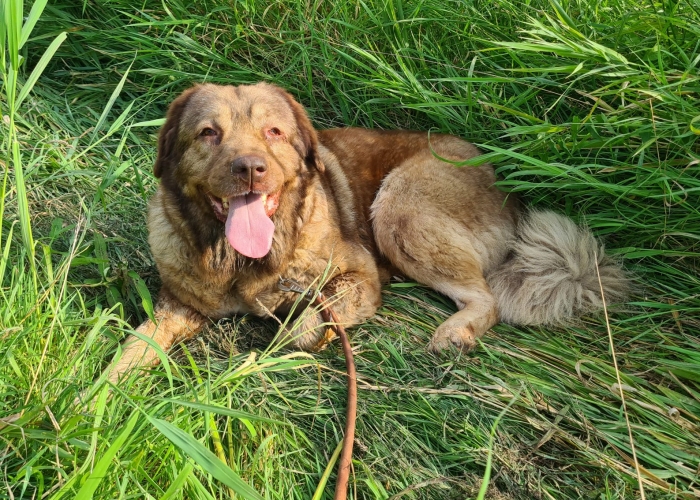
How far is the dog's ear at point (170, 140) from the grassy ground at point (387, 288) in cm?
36

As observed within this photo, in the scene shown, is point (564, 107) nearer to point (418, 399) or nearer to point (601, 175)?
point (601, 175)

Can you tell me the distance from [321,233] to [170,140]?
0.85 metres

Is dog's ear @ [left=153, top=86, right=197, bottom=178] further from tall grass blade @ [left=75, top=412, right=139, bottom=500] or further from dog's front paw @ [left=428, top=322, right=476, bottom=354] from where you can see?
tall grass blade @ [left=75, top=412, right=139, bottom=500]

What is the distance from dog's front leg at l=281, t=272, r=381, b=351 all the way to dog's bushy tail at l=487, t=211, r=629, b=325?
64 centimetres

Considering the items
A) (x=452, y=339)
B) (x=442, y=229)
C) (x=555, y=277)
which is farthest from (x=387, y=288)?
(x=555, y=277)

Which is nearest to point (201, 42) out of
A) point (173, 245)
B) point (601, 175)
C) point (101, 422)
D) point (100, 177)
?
point (100, 177)

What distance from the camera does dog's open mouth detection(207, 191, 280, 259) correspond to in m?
2.94

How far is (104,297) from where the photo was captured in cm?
331

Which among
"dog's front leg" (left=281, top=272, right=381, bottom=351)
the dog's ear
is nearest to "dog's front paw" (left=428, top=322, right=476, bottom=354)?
"dog's front leg" (left=281, top=272, right=381, bottom=351)

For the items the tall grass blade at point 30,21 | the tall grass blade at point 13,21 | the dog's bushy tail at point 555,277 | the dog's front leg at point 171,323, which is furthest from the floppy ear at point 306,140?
the tall grass blade at point 13,21

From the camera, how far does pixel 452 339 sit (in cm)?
315

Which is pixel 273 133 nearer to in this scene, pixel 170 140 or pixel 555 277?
pixel 170 140

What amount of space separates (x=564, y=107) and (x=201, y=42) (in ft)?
7.87

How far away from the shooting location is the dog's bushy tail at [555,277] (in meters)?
3.22
